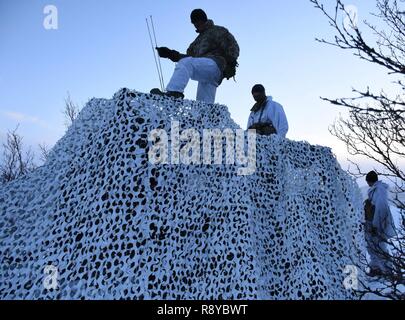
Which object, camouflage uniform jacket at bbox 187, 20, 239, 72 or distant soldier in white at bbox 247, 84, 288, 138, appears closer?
camouflage uniform jacket at bbox 187, 20, 239, 72

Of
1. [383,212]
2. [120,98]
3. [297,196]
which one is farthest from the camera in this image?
[383,212]

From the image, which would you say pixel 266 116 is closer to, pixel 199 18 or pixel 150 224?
pixel 199 18

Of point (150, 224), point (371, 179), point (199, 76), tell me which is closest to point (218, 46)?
point (199, 76)

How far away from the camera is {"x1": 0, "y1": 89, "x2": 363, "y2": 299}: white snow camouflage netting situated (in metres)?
3.48

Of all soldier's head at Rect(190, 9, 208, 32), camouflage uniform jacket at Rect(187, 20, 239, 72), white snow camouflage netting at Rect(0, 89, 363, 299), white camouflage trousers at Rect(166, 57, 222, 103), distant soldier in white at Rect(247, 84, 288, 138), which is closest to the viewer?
white snow camouflage netting at Rect(0, 89, 363, 299)

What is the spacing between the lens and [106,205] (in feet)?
12.1

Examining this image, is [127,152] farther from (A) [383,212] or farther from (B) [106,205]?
(A) [383,212]

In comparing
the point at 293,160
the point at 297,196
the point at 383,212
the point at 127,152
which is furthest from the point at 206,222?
the point at 383,212

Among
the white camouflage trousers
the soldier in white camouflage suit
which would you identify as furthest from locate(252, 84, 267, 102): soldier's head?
the white camouflage trousers

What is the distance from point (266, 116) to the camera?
6.11 metres

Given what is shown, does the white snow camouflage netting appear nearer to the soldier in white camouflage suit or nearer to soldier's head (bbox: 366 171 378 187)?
the soldier in white camouflage suit

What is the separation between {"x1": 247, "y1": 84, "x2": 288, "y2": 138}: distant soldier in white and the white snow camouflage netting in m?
0.98

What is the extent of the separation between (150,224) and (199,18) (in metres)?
3.38
